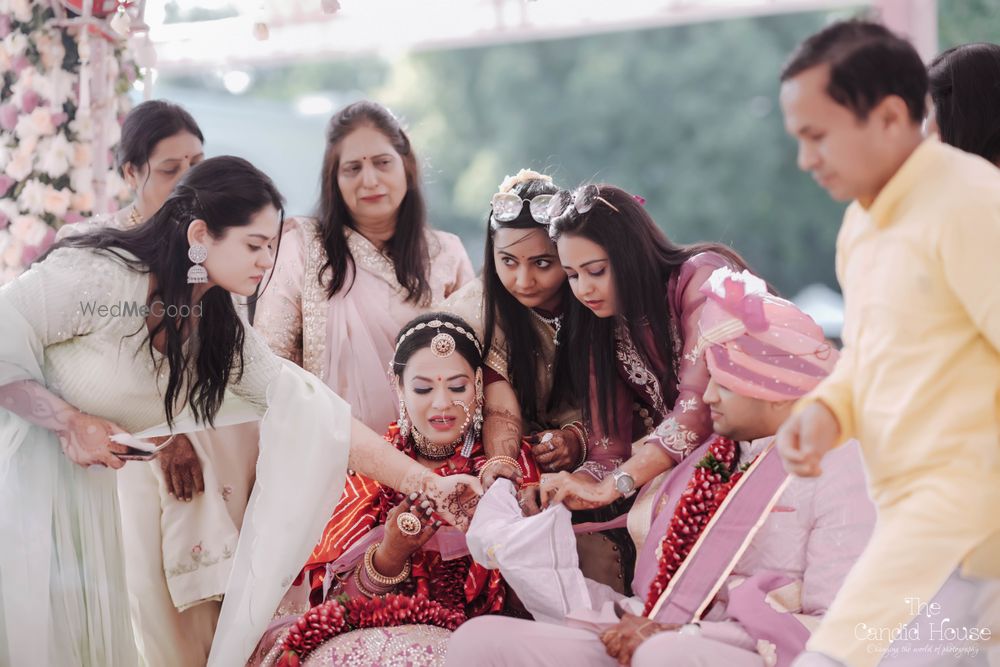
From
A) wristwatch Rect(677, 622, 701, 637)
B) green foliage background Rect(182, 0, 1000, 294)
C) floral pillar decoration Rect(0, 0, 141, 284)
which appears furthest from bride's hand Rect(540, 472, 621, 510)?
green foliage background Rect(182, 0, 1000, 294)

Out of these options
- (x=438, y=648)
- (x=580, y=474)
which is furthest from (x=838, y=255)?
(x=438, y=648)

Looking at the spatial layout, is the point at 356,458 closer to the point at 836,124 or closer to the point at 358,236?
the point at 358,236

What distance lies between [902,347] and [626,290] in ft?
3.76

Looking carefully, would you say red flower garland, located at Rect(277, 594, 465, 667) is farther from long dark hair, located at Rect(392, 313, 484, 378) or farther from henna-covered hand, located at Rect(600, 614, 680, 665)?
long dark hair, located at Rect(392, 313, 484, 378)

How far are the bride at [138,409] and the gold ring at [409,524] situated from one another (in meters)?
0.06

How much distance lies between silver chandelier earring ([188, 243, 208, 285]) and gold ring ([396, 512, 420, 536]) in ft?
2.32

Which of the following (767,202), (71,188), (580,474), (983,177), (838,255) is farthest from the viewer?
(767,202)

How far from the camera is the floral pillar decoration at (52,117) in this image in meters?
3.19

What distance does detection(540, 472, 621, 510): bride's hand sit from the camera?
260 cm

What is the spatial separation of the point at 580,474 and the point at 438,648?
1.71 ft

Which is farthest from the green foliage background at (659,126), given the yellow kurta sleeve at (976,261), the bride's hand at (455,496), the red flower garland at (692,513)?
the yellow kurta sleeve at (976,261)

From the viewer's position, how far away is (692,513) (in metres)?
2.40

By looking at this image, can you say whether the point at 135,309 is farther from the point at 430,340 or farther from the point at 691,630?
the point at 691,630

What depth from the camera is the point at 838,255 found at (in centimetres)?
178
